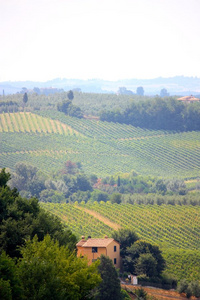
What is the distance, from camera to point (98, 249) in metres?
47.0

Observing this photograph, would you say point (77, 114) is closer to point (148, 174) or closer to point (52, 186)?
point (148, 174)

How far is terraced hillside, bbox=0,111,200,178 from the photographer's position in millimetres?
120312

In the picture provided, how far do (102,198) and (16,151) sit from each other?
1189 inches

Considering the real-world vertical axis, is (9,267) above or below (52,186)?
above

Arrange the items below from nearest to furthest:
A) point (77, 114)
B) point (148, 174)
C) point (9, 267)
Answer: point (9, 267) → point (148, 174) → point (77, 114)

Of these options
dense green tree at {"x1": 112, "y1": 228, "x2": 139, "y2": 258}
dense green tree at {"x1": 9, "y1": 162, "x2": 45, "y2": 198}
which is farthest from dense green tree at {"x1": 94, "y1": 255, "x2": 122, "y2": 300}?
dense green tree at {"x1": 9, "y1": 162, "x2": 45, "y2": 198}

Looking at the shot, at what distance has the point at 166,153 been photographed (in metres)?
128

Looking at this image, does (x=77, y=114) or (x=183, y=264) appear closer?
(x=183, y=264)

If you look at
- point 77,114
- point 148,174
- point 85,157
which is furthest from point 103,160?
point 77,114

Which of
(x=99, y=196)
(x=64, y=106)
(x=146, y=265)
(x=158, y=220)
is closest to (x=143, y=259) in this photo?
(x=146, y=265)

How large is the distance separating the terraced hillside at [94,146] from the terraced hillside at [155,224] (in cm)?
4462

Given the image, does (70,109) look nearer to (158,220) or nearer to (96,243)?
(158,220)

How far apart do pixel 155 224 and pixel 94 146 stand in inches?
2698

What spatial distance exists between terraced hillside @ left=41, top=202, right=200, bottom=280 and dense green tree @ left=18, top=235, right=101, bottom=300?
23.9m
